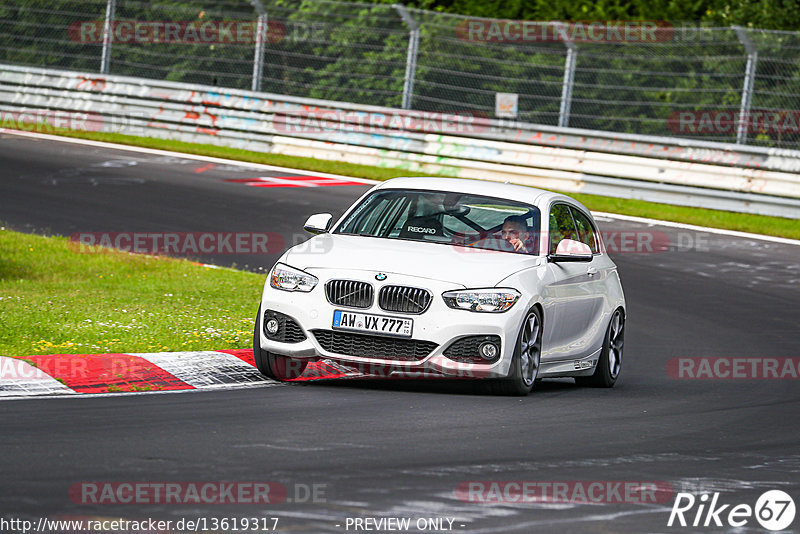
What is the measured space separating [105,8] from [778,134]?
1316cm

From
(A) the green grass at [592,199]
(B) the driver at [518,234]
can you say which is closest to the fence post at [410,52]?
(A) the green grass at [592,199]

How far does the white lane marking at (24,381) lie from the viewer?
8484 millimetres

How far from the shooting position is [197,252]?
1639 cm

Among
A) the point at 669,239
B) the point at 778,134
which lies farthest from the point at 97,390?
the point at 778,134

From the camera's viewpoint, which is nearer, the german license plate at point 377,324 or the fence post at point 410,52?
the german license plate at point 377,324

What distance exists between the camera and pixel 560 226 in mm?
10820

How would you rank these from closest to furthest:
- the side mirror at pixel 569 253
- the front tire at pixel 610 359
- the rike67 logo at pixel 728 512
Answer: the rike67 logo at pixel 728 512 → the side mirror at pixel 569 253 → the front tire at pixel 610 359

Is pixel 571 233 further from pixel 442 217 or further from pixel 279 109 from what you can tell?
pixel 279 109

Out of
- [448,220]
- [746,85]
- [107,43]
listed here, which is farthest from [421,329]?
[107,43]

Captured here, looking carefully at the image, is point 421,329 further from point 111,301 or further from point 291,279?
point 111,301

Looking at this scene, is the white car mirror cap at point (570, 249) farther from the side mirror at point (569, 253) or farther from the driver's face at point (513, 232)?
the driver's face at point (513, 232)

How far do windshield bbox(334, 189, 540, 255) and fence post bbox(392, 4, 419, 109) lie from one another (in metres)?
13.9

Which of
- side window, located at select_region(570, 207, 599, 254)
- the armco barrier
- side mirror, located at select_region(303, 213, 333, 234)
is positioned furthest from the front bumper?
the armco barrier

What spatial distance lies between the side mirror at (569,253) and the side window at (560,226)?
0.18 metres
